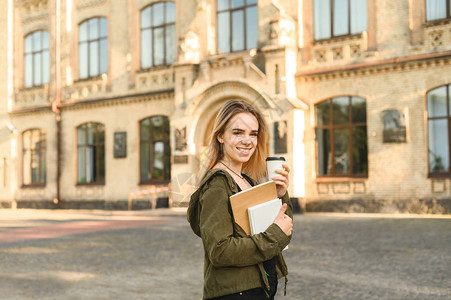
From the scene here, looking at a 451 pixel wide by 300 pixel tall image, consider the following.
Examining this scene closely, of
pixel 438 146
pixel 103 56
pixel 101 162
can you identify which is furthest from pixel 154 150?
pixel 438 146

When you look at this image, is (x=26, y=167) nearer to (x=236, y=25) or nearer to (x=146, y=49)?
(x=146, y=49)

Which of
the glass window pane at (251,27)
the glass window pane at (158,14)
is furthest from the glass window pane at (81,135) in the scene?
the glass window pane at (251,27)

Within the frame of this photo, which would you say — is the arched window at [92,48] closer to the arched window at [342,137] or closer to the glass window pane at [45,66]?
the glass window pane at [45,66]

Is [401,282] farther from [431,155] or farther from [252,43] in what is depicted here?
[252,43]

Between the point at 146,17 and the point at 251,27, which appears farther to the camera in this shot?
the point at 146,17

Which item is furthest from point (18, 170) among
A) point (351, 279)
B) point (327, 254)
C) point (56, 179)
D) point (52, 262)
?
point (351, 279)

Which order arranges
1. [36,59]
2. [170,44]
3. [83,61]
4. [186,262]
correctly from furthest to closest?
[36,59] < [83,61] < [170,44] < [186,262]

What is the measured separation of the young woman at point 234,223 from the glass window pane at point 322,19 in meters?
18.1

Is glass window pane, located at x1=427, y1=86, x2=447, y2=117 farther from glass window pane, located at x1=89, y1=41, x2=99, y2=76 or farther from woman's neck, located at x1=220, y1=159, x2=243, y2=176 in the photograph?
woman's neck, located at x1=220, y1=159, x2=243, y2=176

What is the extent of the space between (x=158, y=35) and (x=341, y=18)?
8.46m

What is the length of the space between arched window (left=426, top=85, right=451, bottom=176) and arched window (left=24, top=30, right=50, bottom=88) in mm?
18642

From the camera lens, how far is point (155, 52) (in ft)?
78.9

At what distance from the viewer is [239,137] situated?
2541 mm

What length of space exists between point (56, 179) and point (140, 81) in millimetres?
6640
